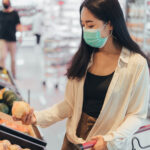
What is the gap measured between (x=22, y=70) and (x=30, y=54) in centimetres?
214

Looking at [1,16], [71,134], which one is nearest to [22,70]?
[1,16]

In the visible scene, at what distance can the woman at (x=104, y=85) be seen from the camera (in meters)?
1.57

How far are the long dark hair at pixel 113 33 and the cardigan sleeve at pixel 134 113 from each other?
179mm

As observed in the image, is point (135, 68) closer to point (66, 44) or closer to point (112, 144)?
point (112, 144)

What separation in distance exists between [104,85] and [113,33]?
0.32 metres

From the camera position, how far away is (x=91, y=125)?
175 cm

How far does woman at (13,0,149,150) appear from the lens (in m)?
1.57

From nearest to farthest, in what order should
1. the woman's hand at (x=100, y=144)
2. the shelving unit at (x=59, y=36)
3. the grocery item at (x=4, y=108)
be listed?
1. the woman's hand at (x=100, y=144)
2. the grocery item at (x=4, y=108)
3. the shelving unit at (x=59, y=36)

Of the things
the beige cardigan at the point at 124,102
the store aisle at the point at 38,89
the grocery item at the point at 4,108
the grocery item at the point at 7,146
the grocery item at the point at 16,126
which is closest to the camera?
the beige cardigan at the point at 124,102

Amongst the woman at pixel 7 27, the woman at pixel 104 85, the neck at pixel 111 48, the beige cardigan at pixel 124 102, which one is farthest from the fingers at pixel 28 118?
the woman at pixel 7 27

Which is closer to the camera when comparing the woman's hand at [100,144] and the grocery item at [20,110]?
the woman's hand at [100,144]

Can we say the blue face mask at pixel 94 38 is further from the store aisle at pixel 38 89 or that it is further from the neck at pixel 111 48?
the store aisle at pixel 38 89

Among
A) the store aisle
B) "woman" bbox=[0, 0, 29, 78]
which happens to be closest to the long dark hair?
the store aisle

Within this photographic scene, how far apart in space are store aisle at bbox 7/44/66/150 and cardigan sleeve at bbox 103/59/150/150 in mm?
1655
